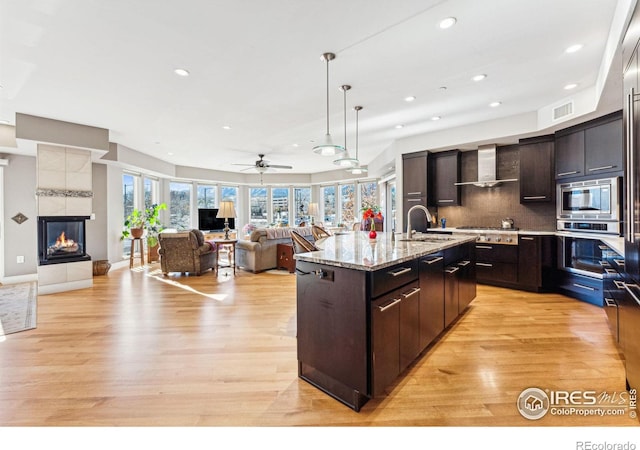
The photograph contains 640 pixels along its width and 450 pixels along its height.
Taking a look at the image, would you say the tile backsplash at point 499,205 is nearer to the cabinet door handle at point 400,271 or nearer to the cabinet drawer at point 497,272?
the cabinet drawer at point 497,272

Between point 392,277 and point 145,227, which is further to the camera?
point 145,227

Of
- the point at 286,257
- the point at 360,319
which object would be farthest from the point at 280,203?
the point at 360,319

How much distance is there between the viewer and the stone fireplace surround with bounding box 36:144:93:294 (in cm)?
453

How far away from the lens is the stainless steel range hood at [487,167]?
4.84 metres

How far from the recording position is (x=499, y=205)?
197 inches

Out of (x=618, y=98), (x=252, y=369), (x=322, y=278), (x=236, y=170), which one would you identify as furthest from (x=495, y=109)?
(x=236, y=170)

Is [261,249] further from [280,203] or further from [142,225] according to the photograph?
[280,203]

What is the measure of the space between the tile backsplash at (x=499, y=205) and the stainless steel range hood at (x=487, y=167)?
193 millimetres

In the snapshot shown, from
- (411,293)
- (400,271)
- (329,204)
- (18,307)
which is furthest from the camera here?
(329,204)

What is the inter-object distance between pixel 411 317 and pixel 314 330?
70 cm

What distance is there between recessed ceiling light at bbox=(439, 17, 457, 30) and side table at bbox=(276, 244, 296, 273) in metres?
4.46

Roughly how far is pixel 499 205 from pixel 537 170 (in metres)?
0.81

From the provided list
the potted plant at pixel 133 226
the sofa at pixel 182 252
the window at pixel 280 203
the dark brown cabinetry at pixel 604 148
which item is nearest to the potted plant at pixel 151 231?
the potted plant at pixel 133 226

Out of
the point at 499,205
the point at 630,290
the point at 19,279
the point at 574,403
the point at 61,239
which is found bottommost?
the point at 574,403
